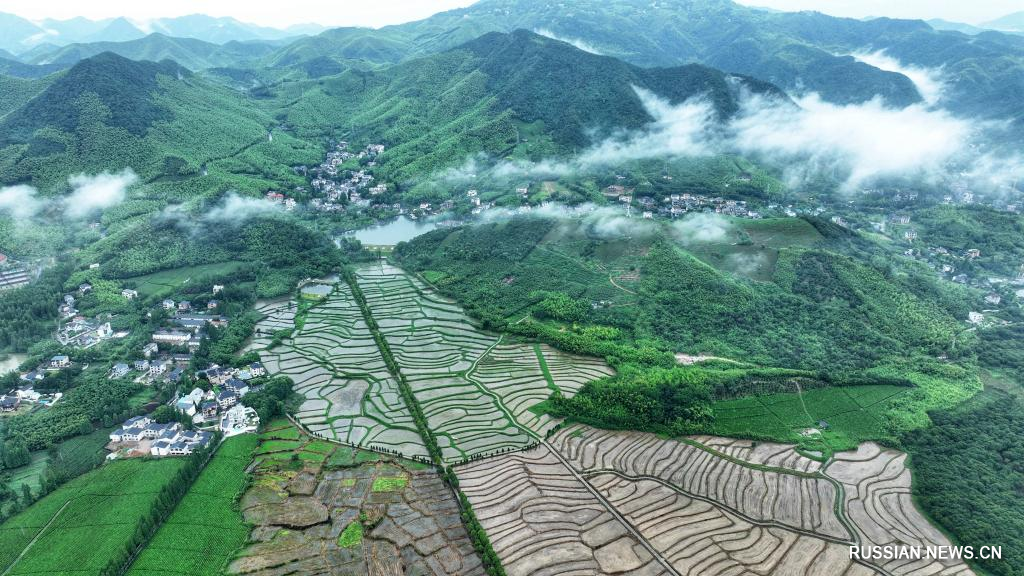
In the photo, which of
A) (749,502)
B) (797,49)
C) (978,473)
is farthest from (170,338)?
(797,49)

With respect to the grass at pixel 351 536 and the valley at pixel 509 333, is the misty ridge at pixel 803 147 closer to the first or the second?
the valley at pixel 509 333

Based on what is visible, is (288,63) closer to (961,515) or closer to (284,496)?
(284,496)

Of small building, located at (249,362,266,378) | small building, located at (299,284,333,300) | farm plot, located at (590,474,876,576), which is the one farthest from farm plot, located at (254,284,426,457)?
farm plot, located at (590,474,876,576)

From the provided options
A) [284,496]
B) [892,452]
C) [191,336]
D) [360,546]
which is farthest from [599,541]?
[191,336]

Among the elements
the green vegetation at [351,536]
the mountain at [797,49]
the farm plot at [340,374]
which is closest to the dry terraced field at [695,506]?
the green vegetation at [351,536]

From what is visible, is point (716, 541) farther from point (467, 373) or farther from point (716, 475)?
point (467, 373)

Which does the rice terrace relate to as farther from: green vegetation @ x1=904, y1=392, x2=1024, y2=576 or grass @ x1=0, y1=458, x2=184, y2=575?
grass @ x1=0, y1=458, x2=184, y2=575
